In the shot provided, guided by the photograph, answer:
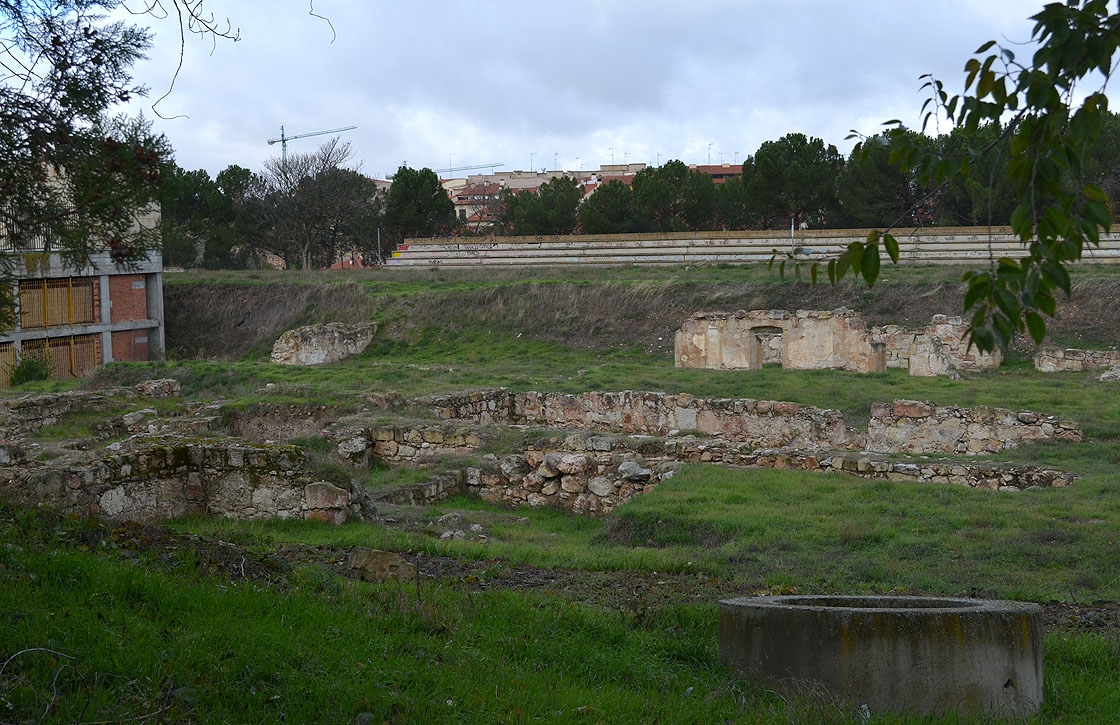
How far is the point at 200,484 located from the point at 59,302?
79.0 ft

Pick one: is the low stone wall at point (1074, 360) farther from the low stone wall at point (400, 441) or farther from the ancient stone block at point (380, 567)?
the ancient stone block at point (380, 567)

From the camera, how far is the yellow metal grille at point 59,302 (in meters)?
30.2

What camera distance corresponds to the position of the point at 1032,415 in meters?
15.1

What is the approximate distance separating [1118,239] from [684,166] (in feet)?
71.7

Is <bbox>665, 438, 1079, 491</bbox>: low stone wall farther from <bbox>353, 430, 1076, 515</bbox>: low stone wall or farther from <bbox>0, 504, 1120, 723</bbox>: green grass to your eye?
<bbox>0, 504, 1120, 723</bbox>: green grass

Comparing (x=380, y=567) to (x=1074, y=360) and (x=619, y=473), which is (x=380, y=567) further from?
(x=1074, y=360)

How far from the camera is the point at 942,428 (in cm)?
1598

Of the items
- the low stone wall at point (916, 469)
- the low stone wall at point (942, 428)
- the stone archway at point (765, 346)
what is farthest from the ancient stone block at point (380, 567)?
the stone archway at point (765, 346)

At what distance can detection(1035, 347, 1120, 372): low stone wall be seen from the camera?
22859 millimetres

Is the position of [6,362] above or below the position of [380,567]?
above

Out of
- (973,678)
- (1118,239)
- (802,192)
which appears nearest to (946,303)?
(1118,239)

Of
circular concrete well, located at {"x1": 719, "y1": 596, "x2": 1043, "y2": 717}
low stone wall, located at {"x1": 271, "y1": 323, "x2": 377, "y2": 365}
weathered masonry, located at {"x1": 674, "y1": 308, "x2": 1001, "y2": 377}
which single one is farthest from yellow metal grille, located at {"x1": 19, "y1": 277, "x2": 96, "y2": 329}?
circular concrete well, located at {"x1": 719, "y1": 596, "x2": 1043, "y2": 717}

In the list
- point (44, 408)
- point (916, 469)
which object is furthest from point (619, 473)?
point (44, 408)

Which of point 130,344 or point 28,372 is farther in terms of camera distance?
point 130,344
